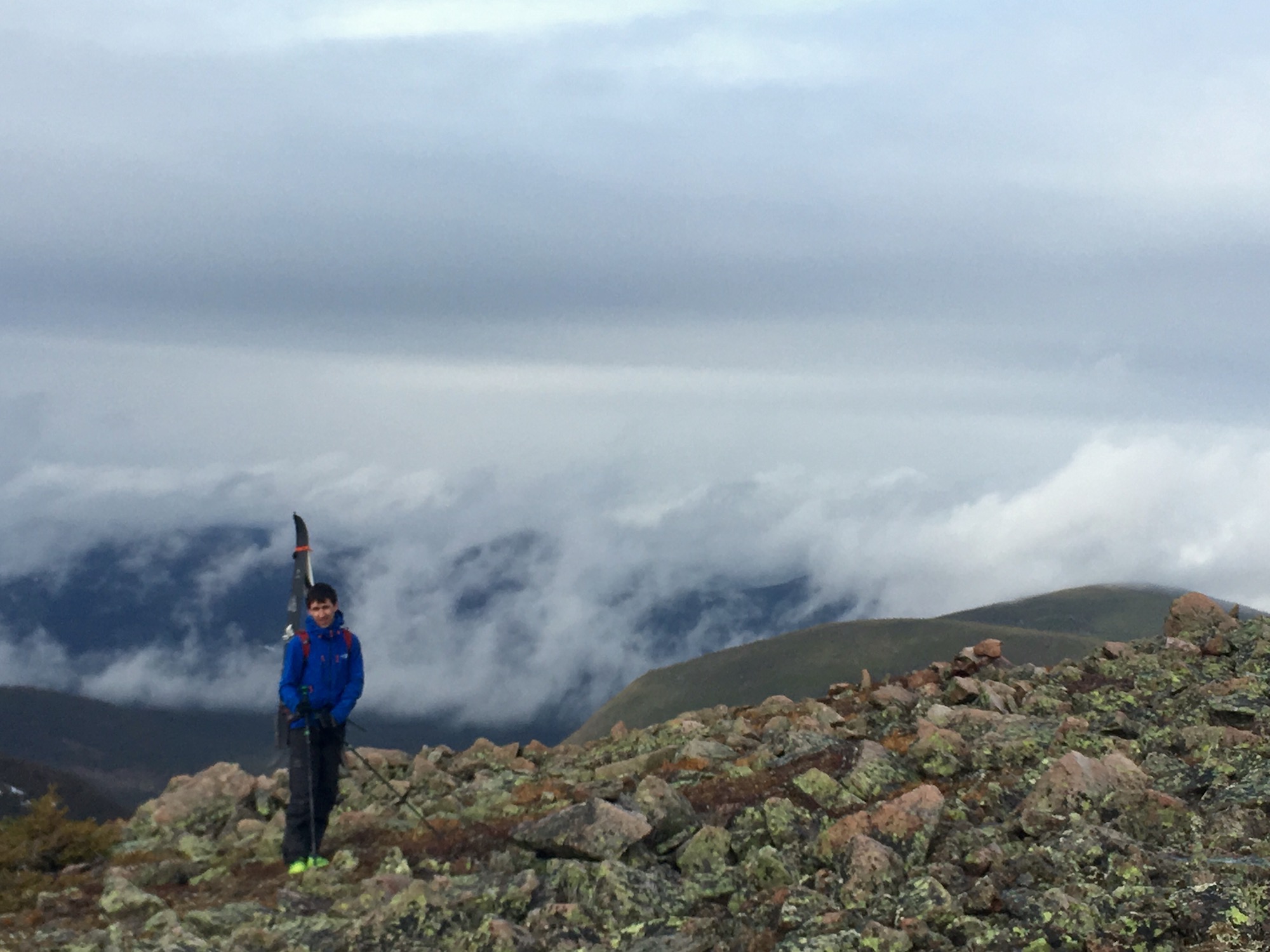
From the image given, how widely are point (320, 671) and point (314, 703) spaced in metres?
0.51

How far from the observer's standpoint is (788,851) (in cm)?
1448

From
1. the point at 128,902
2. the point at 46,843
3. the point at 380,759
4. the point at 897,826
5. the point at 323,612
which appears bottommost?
the point at 46,843

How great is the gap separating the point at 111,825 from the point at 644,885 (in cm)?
1351

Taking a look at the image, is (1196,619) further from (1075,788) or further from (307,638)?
(307,638)

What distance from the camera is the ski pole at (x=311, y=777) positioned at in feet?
54.7

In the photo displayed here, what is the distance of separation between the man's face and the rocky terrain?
3.68 metres

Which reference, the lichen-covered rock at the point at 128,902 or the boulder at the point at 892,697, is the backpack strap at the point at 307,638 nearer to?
the lichen-covered rock at the point at 128,902

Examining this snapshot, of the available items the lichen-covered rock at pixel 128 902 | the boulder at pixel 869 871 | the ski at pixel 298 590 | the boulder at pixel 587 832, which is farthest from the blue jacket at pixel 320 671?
the boulder at pixel 869 871

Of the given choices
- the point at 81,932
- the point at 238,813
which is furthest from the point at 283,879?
the point at 238,813

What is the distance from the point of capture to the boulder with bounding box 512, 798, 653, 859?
49.1ft

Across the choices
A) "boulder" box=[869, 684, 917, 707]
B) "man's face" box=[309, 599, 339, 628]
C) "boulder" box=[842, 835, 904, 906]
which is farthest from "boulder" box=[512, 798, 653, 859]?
"boulder" box=[869, 684, 917, 707]

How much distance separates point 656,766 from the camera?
21656 millimetres

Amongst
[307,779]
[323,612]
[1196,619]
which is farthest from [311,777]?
[1196,619]

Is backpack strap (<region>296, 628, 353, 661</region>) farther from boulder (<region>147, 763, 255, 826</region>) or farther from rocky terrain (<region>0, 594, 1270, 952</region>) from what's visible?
boulder (<region>147, 763, 255, 826</region>)
